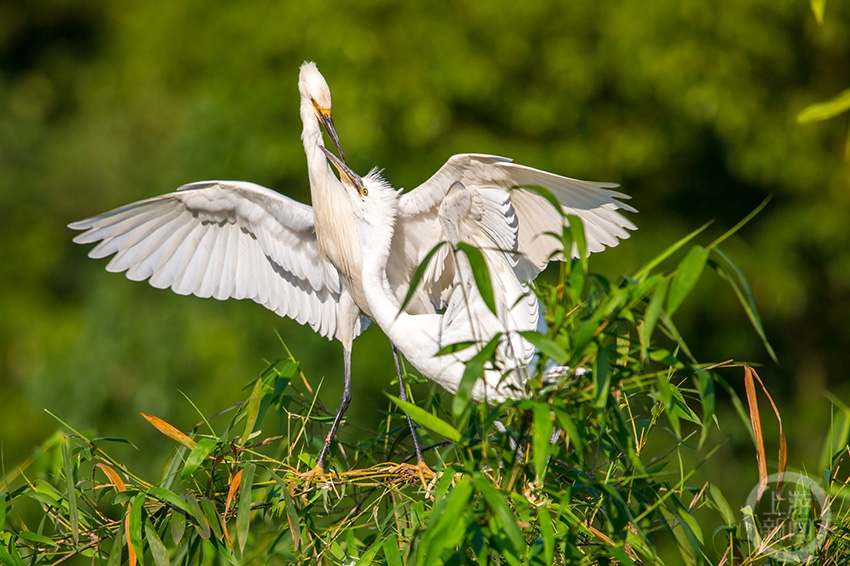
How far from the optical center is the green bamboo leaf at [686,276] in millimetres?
1266

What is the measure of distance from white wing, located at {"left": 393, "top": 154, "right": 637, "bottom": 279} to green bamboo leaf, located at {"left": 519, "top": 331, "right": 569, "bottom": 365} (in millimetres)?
687

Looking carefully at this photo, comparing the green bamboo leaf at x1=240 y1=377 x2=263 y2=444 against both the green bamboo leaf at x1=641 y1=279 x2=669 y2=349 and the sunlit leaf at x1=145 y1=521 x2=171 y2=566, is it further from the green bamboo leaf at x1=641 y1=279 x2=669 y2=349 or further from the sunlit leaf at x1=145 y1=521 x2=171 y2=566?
the green bamboo leaf at x1=641 y1=279 x2=669 y2=349

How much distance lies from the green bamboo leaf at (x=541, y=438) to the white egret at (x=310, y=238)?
846mm

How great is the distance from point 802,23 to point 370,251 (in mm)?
4347

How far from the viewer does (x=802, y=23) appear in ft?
18.3

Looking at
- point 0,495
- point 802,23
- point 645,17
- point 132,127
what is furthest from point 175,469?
point 132,127

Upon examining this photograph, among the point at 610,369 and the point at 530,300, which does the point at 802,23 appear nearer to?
the point at 530,300

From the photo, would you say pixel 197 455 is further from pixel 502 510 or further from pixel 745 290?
pixel 745 290

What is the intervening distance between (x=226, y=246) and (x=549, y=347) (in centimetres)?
173

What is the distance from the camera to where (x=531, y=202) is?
7.07 feet

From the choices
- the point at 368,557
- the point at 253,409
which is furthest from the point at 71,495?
the point at 368,557

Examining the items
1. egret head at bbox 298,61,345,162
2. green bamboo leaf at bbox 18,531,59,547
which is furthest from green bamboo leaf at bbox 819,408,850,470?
egret head at bbox 298,61,345,162

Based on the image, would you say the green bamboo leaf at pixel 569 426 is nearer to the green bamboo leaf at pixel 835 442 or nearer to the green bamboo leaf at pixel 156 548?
the green bamboo leaf at pixel 835 442

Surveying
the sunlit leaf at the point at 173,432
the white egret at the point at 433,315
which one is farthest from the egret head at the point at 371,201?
the sunlit leaf at the point at 173,432
